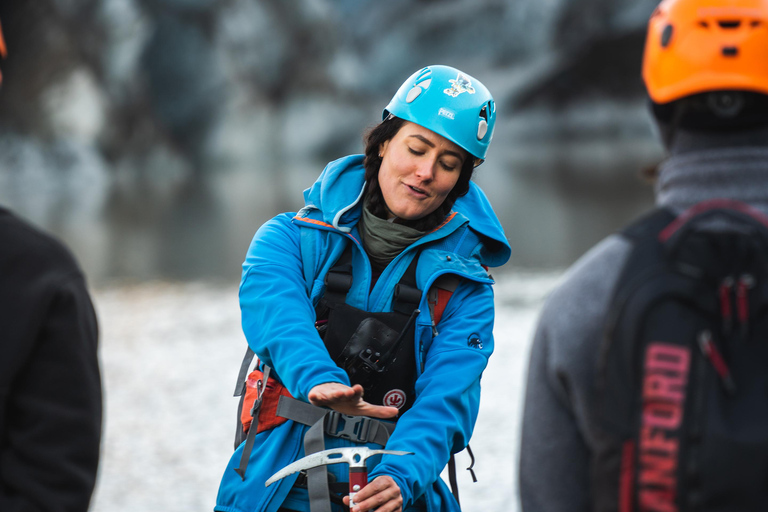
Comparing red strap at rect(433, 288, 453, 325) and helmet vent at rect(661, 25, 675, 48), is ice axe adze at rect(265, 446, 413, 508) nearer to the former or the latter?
red strap at rect(433, 288, 453, 325)

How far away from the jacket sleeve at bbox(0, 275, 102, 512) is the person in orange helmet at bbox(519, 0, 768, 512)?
27.2 inches

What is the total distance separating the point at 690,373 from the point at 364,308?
98 centimetres

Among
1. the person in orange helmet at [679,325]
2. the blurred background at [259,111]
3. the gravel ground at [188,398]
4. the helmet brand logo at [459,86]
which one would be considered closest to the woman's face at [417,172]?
the helmet brand logo at [459,86]

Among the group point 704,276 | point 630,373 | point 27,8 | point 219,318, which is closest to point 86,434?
point 630,373

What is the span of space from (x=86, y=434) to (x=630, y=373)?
80 centimetres

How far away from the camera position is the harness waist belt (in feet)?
6.40

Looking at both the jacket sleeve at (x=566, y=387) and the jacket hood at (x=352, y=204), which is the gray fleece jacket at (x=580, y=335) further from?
the jacket hood at (x=352, y=204)

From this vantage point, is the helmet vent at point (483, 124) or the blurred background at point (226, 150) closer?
the helmet vent at point (483, 124)

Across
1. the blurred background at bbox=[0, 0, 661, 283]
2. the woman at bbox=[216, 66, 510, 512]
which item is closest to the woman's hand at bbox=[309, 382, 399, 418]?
the woman at bbox=[216, 66, 510, 512]

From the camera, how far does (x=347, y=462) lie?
190 centimetres

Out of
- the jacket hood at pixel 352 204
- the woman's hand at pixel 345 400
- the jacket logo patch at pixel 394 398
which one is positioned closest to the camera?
the woman's hand at pixel 345 400

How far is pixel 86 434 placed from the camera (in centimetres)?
129

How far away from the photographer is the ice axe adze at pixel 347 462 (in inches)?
73.6

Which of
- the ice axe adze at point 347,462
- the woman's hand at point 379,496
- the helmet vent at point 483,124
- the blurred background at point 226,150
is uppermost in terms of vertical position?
the blurred background at point 226,150
